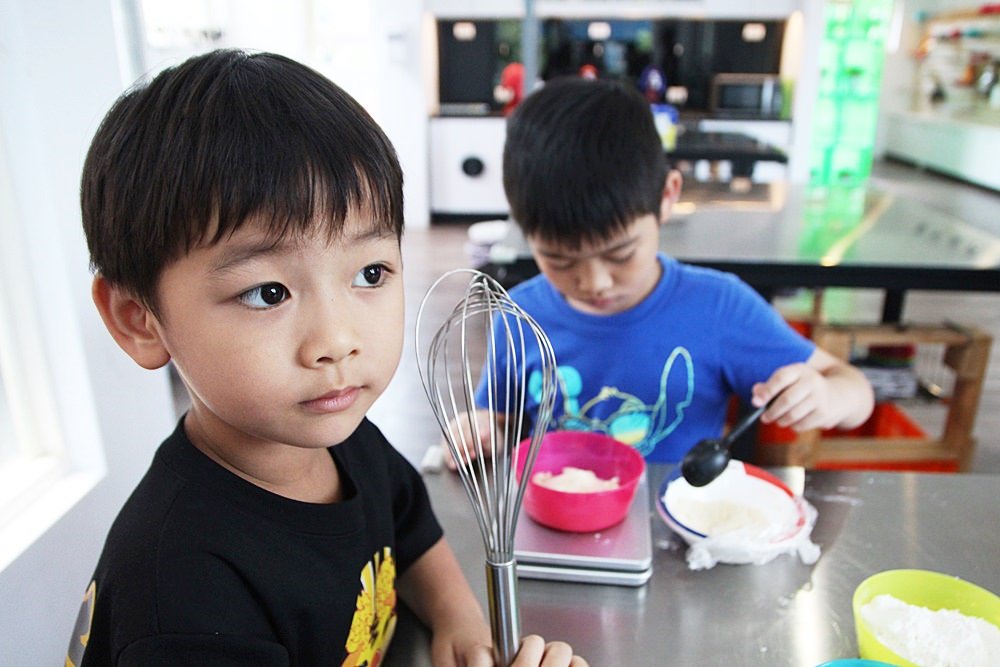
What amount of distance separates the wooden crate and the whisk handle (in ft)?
4.15

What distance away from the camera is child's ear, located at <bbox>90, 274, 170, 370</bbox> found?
51 centimetres

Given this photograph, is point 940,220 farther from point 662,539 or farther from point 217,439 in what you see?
point 217,439

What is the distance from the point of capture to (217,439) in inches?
21.8

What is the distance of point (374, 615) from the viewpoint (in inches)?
24.1

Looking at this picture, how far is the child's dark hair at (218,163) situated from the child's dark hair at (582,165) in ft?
1.43

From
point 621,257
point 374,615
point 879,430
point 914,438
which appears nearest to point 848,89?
point 879,430

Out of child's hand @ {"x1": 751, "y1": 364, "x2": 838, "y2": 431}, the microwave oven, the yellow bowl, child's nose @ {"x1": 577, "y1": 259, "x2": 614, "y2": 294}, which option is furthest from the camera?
Answer: the microwave oven

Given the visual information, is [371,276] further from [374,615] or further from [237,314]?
[374,615]

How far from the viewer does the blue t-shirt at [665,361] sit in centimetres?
102

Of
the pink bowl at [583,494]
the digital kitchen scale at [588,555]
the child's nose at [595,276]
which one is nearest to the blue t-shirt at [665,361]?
the child's nose at [595,276]

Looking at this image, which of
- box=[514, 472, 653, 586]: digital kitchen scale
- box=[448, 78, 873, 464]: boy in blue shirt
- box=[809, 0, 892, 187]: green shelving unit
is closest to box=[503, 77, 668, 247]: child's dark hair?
box=[448, 78, 873, 464]: boy in blue shirt

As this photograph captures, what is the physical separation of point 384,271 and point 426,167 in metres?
4.33

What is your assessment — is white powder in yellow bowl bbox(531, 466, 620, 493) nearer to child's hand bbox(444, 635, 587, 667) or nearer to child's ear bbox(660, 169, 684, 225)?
child's hand bbox(444, 635, 587, 667)

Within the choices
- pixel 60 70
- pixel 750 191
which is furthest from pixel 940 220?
pixel 60 70
